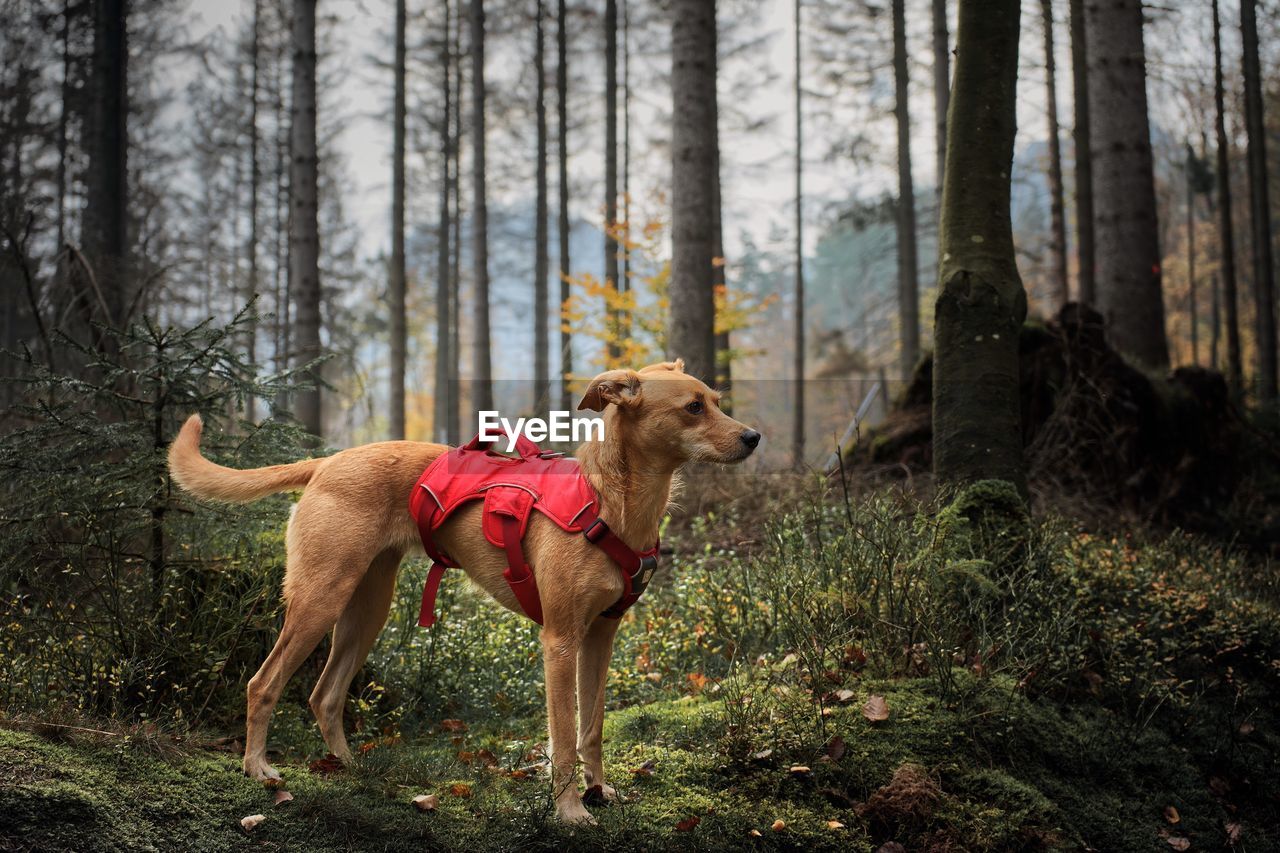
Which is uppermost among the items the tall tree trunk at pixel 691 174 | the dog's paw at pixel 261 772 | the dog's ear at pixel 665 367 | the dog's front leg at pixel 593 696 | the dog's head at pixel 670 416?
the tall tree trunk at pixel 691 174

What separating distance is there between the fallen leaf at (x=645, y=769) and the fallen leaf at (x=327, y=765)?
134cm

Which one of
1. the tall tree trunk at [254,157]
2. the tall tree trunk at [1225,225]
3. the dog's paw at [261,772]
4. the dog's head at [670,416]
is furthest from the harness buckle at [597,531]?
the tall tree trunk at [254,157]

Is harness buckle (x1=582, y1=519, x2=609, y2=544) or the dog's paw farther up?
harness buckle (x1=582, y1=519, x2=609, y2=544)

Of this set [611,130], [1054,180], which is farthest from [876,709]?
[611,130]

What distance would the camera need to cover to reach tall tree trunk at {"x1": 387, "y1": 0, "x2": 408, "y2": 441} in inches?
808

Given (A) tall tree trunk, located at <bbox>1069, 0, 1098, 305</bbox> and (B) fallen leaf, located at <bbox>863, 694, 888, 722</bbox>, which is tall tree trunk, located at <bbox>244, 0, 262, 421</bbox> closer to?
(A) tall tree trunk, located at <bbox>1069, 0, 1098, 305</bbox>

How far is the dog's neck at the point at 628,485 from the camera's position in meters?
3.58

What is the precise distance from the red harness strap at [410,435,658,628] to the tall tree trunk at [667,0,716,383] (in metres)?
6.06

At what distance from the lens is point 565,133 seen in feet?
73.5

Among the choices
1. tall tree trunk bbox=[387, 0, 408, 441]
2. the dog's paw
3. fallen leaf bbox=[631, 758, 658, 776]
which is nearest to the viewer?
the dog's paw

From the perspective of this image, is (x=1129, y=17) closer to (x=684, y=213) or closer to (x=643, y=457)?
(x=684, y=213)

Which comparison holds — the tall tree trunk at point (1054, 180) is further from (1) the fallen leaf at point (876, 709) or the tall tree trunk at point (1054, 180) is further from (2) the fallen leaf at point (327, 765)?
(2) the fallen leaf at point (327, 765)

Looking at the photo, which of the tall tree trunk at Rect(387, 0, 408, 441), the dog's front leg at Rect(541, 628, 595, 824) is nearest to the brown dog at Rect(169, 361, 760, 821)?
the dog's front leg at Rect(541, 628, 595, 824)

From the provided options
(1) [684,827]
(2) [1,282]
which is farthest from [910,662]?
(2) [1,282]
